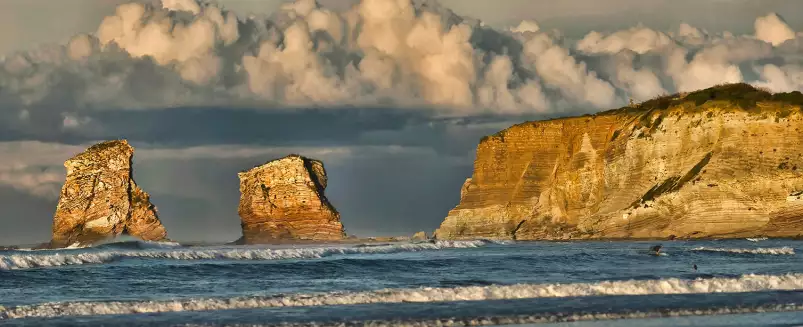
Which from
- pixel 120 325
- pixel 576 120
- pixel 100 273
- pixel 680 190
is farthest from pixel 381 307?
pixel 576 120

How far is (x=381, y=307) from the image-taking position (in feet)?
121

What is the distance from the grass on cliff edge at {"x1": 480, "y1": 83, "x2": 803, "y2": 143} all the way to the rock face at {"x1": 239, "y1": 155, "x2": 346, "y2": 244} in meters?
34.9

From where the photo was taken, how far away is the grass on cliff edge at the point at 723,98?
95625mm

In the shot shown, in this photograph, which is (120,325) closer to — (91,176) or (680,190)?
(680,190)

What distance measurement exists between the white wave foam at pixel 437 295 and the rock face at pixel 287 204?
303 ft

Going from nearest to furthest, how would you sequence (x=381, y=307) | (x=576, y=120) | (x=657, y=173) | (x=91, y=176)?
(x=381, y=307) → (x=657, y=173) → (x=576, y=120) → (x=91, y=176)

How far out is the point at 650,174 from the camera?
10031 centimetres

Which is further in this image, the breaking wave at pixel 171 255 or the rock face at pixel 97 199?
the rock face at pixel 97 199

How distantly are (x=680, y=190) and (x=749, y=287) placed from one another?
173 ft

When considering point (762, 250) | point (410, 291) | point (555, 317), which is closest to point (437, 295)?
point (410, 291)

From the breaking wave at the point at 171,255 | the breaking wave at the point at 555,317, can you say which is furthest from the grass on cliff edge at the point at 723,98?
the breaking wave at the point at 555,317

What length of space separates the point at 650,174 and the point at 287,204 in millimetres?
47149

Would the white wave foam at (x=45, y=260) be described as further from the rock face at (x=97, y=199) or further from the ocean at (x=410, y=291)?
the rock face at (x=97, y=199)

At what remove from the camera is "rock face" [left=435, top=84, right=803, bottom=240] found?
91.1 metres
